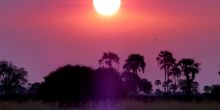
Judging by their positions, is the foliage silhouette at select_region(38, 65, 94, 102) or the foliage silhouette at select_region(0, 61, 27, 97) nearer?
the foliage silhouette at select_region(38, 65, 94, 102)

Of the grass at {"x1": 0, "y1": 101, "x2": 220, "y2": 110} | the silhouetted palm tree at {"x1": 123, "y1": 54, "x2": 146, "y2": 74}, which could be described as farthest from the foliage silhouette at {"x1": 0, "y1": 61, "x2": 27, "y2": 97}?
the grass at {"x1": 0, "y1": 101, "x2": 220, "y2": 110}

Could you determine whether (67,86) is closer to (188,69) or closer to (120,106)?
(120,106)

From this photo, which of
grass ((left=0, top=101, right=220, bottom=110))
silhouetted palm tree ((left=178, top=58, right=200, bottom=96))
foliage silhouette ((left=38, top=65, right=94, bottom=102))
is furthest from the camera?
silhouetted palm tree ((left=178, top=58, right=200, bottom=96))

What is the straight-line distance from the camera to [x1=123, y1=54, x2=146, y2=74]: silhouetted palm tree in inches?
4112

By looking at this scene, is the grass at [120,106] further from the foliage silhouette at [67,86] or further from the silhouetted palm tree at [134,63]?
the silhouetted palm tree at [134,63]

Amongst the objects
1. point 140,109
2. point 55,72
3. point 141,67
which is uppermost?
point 141,67

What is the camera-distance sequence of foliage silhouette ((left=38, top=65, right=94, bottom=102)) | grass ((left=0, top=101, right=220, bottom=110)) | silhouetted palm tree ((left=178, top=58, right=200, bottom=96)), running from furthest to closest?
1. silhouetted palm tree ((left=178, top=58, right=200, bottom=96))
2. foliage silhouette ((left=38, top=65, right=94, bottom=102))
3. grass ((left=0, top=101, right=220, bottom=110))

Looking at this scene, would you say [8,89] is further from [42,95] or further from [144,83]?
[42,95]

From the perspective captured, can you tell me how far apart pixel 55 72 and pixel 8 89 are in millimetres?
49784

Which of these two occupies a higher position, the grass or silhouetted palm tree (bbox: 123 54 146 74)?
silhouetted palm tree (bbox: 123 54 146 74)

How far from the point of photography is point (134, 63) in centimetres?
10488

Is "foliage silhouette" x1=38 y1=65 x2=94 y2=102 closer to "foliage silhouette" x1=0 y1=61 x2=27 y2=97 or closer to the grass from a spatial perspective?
the grass

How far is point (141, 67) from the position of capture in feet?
344

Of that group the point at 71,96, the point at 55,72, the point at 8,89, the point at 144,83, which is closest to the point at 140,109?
the point at 71,96
